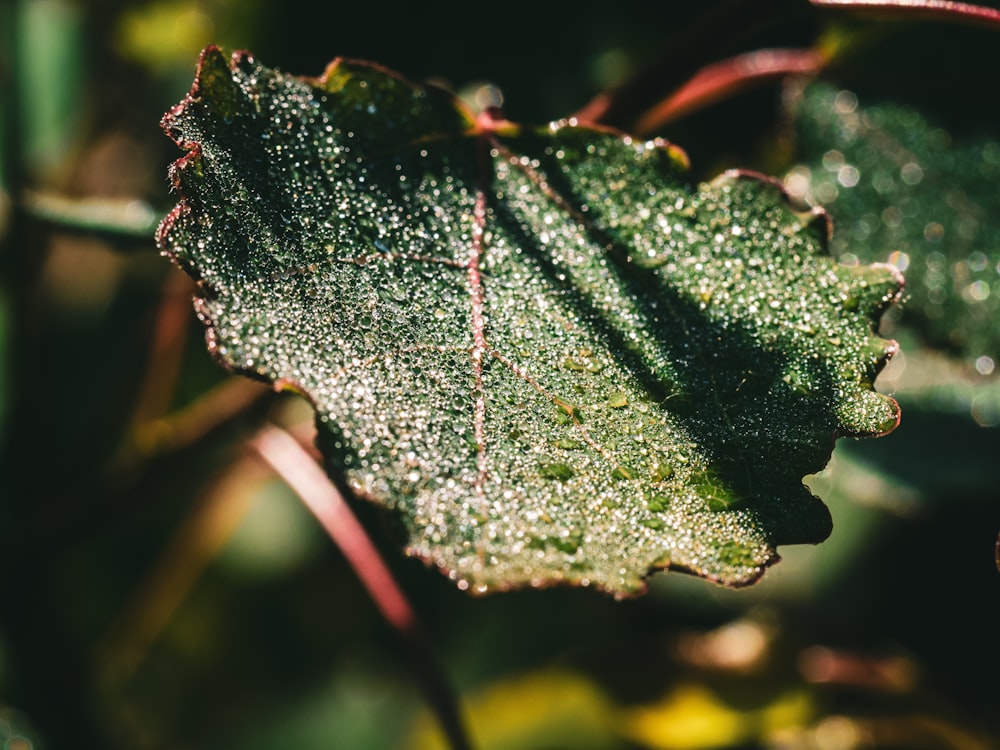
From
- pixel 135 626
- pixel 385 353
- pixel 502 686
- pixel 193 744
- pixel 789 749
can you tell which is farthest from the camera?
pixel 193 744

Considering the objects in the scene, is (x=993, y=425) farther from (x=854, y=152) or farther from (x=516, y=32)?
(x=516, y=32)

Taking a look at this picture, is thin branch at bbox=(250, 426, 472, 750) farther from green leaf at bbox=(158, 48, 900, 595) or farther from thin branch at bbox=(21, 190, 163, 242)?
green leaf at bbox=(158, 48, 900, 595)

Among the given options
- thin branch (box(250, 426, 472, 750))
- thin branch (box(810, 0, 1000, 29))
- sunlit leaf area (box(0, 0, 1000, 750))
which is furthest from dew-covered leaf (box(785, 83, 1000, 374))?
thin branch (box(250, 426, 472, 750))

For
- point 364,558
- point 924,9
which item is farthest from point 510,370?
point 364,558

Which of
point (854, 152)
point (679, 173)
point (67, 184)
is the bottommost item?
point (679, 173)

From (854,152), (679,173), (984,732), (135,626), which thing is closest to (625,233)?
(679,173)

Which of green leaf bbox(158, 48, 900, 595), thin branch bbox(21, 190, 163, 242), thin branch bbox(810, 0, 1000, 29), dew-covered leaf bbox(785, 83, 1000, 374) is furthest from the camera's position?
dew-covered leaf bbox(785, 83, 1000, 374)

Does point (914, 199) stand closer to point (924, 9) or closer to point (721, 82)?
point (721, 82)
